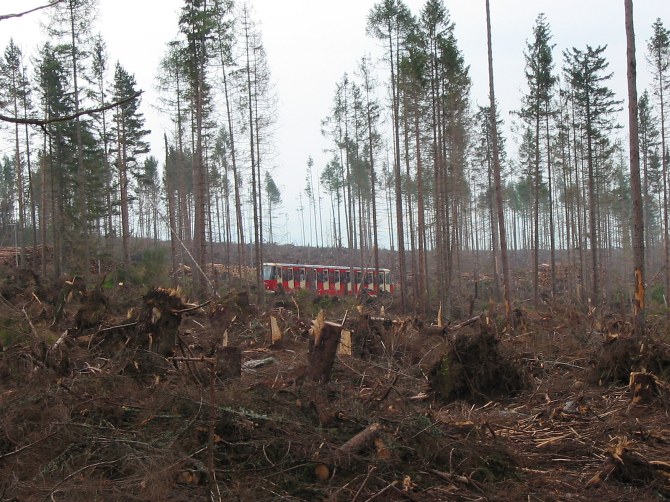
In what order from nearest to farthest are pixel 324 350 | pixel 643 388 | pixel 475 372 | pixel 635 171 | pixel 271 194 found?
pixel 643 388 < pixel 324 350 < pixel 475 372 < pixel 635 171 < pixel 271 194

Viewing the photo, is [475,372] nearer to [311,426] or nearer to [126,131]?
[311,426]

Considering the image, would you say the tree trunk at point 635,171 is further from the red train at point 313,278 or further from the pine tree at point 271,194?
the pine tree at point 271,194

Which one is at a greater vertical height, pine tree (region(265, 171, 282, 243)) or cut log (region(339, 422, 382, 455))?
pine tree (region(265, 171, 282, 243))

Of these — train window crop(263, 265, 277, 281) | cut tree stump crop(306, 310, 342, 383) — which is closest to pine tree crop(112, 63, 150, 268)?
train window crop(263, 265, 277, 281)

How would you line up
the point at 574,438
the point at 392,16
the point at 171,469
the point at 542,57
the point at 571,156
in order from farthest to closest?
the point at 571,156, the point at 542,57, the point at 392,16, the point at 574,438, the point at 171,469

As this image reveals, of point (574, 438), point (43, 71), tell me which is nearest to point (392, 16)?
point (43, 71)

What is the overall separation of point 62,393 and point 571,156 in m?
35.4

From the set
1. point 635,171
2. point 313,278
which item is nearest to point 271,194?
point 313,278

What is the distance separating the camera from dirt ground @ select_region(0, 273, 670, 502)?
448 centimetres

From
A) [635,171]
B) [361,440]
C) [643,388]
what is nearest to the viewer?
[361,440]

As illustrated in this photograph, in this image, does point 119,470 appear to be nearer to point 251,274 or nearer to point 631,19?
point 631,19

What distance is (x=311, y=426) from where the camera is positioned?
530 centimetres

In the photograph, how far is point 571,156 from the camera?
3606 cm

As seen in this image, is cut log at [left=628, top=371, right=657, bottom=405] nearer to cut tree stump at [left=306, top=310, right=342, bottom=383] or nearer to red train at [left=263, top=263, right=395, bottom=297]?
cut tree stump at [left=306, top=310, right=342, bottom=383]
